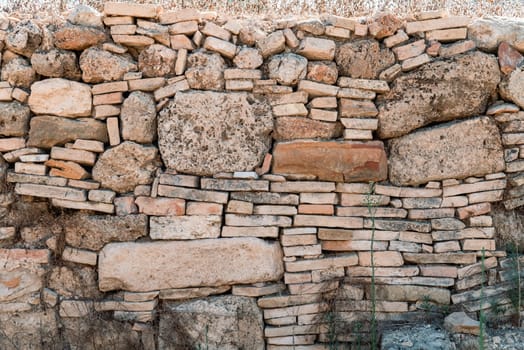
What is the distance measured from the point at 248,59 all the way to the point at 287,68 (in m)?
0.27

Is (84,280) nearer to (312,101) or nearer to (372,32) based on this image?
(312,101)

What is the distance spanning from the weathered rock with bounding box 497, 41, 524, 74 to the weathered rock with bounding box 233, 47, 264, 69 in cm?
163

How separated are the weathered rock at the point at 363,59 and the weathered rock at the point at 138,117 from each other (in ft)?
4.29

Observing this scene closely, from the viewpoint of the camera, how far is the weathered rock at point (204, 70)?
3359mm

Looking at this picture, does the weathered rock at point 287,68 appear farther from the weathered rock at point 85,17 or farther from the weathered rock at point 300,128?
the weathered rock at point 85,17

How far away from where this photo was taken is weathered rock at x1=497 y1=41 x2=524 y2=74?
345 cm

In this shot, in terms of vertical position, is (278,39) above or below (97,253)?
above

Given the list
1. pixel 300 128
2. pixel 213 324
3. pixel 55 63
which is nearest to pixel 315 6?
pixel 300 128

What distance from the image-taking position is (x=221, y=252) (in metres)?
3.38

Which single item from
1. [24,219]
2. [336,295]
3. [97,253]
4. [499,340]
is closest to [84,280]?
[97,253]

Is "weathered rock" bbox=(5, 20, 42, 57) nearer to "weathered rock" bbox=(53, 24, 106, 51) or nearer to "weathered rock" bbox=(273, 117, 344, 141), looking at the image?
"weathered rock" bbox=(53, 24, 106, 51)

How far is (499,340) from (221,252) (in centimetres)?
187

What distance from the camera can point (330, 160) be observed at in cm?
342

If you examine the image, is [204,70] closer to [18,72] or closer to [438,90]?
[18,72]
